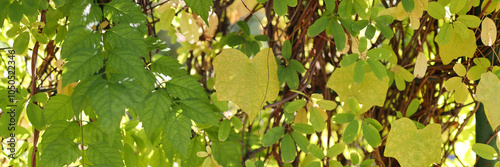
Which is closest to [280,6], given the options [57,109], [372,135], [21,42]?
[372,135]

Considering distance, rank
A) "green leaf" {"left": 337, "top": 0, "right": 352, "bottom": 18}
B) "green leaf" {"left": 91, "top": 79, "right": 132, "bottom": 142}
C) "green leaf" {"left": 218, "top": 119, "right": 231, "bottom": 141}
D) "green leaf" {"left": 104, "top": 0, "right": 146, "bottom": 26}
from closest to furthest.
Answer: "green leaf" {"left": 91, "top": 79, "right": 132, "bottom": 142} → "green leaf" {"left": 104, "top": 0, "right": 146, "bottom": 26} → "green leaf" {"left": 337, "top": 0, "right": 352, "bottom": 18} → "green leaf" {"left": 218, "top": 119, "right": 231, "bottom": 141}

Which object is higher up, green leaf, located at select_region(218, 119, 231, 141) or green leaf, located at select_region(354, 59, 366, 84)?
green leaf, located at select_region(354, 59, 366, 84)

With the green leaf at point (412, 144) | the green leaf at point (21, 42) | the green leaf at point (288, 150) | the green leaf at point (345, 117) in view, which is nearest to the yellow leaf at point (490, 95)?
the green leaf at point (412, 144)

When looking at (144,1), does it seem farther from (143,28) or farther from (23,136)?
(23,136)

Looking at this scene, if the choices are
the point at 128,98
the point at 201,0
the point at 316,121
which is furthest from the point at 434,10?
the point at 128,98

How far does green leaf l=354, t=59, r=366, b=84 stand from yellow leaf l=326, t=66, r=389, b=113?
0.05 meters

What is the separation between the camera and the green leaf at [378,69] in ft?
2.30

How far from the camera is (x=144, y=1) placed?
0.84 meters

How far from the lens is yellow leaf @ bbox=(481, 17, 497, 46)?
718 mm

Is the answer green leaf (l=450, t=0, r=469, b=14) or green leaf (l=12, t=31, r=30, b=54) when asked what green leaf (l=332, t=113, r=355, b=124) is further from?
green leaf (l=12, t=31, r=30, b=54)

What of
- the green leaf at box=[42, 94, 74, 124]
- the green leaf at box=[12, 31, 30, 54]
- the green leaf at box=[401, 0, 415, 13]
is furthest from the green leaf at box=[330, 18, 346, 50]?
the green leaf at box=[12, 31, 30, 54]

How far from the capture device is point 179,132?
0.62 meters

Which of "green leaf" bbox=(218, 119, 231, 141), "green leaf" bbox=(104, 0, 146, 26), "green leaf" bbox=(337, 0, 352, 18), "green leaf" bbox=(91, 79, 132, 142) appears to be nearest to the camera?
"green leaf" bbox=(91, 79, 132, 142)

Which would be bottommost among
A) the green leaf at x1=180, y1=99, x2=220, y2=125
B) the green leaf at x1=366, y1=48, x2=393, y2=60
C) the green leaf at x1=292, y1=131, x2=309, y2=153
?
the green leaf at x1=292, y1=131, x2=309, y2=153
